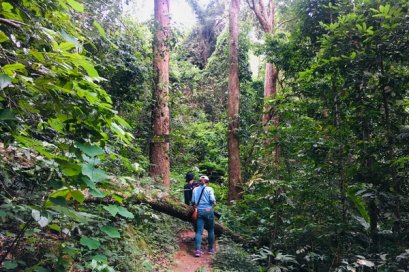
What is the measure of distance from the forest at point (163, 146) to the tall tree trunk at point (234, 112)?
902 millimetres

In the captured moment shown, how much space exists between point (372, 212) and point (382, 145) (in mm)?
1089

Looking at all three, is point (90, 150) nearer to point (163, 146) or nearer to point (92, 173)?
point (92, 173)

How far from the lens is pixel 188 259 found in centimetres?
709

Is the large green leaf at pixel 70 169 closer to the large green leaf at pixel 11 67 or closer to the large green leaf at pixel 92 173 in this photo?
the large green leaf at pixel 92 173

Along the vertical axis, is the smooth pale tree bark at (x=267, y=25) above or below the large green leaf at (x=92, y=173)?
above

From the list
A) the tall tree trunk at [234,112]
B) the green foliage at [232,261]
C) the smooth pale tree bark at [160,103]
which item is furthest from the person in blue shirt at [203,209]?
the tall tree trunk at [234,112]

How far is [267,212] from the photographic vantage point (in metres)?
9.12

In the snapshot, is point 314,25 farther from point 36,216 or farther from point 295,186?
point 36,216

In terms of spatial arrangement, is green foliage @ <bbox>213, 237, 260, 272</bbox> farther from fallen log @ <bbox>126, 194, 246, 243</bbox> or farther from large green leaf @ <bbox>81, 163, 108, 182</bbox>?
large green leaf @ <bbox>81, 163, 108, 182</bbox>

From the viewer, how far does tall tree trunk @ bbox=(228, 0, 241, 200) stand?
472 inches

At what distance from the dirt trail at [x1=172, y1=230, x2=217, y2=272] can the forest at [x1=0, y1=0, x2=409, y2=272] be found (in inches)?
2.7

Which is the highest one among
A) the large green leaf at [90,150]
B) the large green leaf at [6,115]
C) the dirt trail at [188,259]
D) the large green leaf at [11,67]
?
the large green leaf at [11,67]

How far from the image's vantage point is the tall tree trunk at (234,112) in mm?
11984

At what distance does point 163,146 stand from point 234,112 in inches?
140
